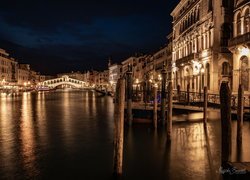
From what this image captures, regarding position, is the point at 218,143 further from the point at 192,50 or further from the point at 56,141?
the point at 192,50

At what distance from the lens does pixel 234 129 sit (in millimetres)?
15648

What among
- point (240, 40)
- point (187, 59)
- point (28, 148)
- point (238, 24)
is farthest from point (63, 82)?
point (28, 148)

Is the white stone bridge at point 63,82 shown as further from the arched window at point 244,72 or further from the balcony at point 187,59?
the arched window at point 244,72

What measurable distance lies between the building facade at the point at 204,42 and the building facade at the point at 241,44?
98.9 inches

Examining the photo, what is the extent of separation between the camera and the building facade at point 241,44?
Answer: 2225 cm

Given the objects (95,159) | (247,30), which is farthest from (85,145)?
(247,30)

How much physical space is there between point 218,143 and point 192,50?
22486mm

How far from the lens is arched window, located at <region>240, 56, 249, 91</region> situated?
2299 centimetres

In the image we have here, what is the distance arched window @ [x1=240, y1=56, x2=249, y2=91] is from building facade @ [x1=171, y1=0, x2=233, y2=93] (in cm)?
289

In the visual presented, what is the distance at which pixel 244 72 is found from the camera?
23.3 metres

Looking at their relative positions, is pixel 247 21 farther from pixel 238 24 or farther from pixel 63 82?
pixel 63 82

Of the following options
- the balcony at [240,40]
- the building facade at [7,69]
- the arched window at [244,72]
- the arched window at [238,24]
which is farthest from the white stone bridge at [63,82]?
the arched window at [244,72]

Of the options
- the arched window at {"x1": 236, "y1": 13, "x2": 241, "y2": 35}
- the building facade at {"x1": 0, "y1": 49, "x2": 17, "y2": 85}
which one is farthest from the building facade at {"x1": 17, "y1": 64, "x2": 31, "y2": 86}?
the arched window at {"x1": 236, "y1": 13, "x2": 241, "y2": 35}

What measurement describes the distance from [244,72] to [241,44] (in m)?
2.24
